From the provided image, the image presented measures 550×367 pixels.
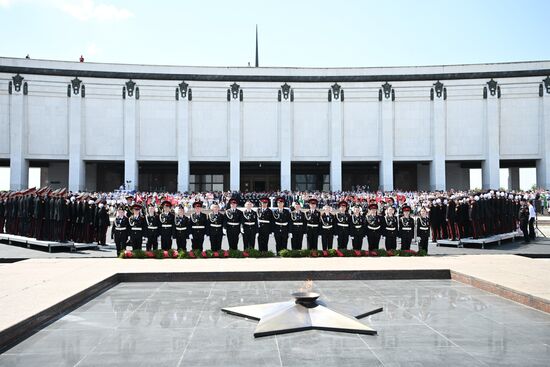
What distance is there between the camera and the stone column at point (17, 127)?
1543 inches

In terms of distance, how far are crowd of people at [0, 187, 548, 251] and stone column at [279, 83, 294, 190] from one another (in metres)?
24.2

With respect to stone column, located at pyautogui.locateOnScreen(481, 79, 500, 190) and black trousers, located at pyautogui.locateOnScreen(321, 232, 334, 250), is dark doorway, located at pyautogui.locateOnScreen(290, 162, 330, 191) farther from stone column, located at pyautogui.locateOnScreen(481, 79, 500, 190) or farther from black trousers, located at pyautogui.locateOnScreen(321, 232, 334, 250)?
black trousers, located at pyautogui.locateOnScreen(321, 232, 334, 250)

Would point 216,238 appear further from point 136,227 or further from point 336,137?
point 336,137

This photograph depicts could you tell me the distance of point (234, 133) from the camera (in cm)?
4212

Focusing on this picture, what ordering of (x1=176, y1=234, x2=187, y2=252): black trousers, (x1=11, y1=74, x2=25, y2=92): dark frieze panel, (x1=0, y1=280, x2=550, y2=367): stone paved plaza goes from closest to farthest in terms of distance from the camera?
1. (x1=0, y1=280, x2=550, y2=367): stone paved plaza
2. (x1=176, y1=234, x2=187, y2=252): black trousers
3. (x1=11, y1=74, x2=25, y2=92): dark frieze panel

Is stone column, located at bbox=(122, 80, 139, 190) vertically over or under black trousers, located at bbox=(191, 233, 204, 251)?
over

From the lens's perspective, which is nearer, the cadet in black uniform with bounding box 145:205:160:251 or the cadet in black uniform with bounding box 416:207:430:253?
the cadet in black uniform with bounding box 145:205:160:251

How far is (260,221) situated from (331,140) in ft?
97.1

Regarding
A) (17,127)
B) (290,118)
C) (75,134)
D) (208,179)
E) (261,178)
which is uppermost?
(290,118)

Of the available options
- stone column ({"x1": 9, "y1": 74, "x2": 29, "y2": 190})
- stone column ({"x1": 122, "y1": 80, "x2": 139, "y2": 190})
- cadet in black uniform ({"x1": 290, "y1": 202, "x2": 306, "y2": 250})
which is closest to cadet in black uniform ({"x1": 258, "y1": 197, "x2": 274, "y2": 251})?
cadet in black uniform ({"x1": 290, "y1": 202, "x2": 306, "y2": 250})

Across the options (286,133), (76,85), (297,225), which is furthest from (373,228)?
(76,85)

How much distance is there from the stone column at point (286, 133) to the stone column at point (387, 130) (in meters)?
8.36

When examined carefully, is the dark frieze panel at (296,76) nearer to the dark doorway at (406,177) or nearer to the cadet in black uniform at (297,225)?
the dark doorway at (406,177)

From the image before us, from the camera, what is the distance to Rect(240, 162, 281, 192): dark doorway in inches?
1779
